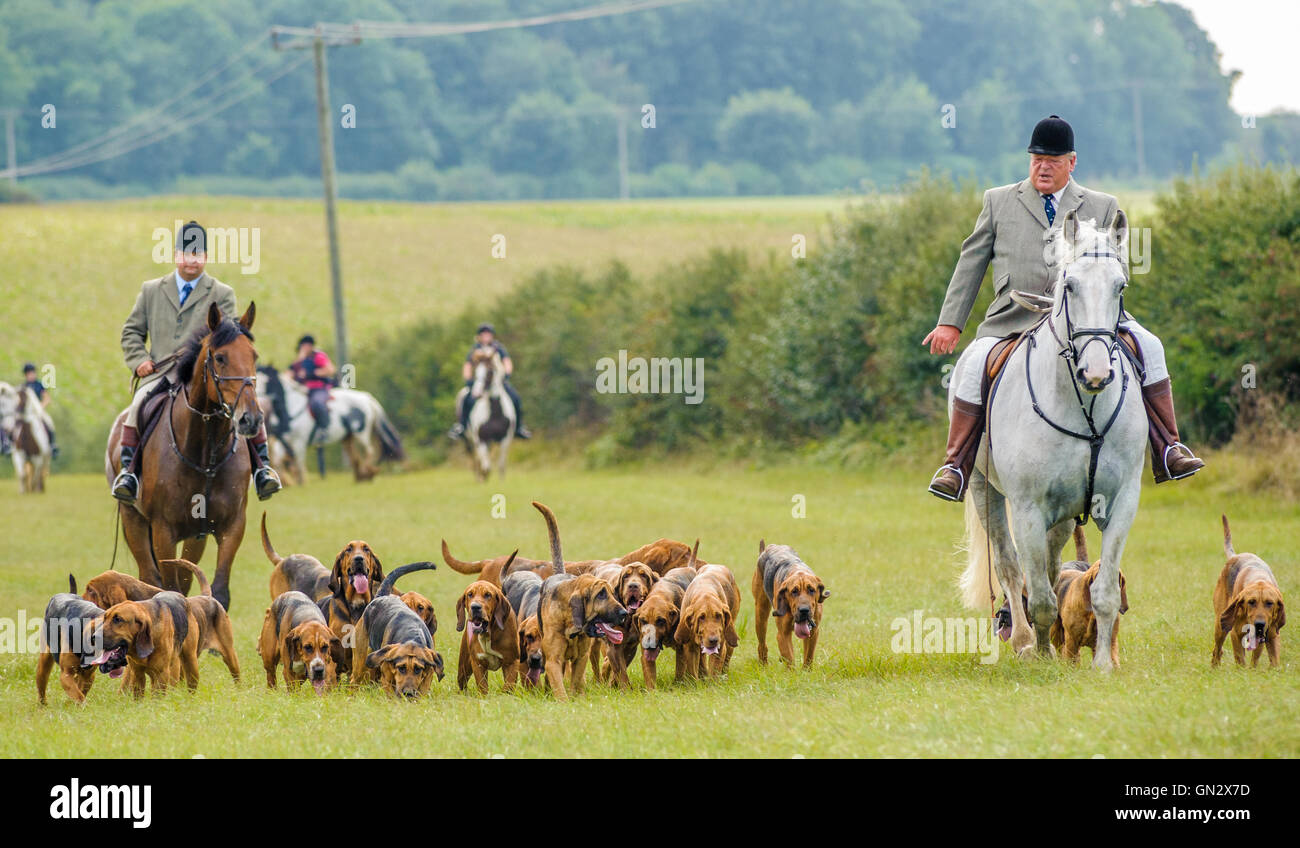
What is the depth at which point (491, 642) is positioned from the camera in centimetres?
938

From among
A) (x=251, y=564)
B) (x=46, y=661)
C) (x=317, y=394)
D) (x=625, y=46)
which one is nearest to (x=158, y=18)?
(x=625, y=46)

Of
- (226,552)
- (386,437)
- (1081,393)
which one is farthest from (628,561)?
(386,437)

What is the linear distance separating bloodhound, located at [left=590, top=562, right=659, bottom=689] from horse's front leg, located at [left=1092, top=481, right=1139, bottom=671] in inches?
103

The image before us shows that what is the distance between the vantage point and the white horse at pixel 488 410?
29.8m

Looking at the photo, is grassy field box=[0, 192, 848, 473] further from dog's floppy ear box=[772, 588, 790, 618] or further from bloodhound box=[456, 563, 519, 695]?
dog's floppy ear box=[772, 588, 790, 618]

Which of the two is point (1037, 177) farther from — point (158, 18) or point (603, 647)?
point (158, 18)

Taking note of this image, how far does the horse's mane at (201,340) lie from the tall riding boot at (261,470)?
2.30 ft

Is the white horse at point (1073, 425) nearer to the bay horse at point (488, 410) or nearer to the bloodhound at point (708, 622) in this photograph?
the bloodhound at point (708, 622)

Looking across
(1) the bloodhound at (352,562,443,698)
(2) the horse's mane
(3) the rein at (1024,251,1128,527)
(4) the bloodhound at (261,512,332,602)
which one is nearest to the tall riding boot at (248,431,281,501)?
(4) the bloodhound at (261,512,332,602)

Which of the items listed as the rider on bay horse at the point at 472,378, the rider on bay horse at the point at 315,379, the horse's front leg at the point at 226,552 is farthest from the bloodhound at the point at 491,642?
the rider on bay horse at the point at 315,379

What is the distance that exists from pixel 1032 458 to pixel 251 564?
38.8 ft

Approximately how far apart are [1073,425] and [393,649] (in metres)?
4.01

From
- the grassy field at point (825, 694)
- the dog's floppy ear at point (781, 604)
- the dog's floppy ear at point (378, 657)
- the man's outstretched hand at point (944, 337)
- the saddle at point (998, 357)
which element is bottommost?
the grassy field at point (825, 694)
